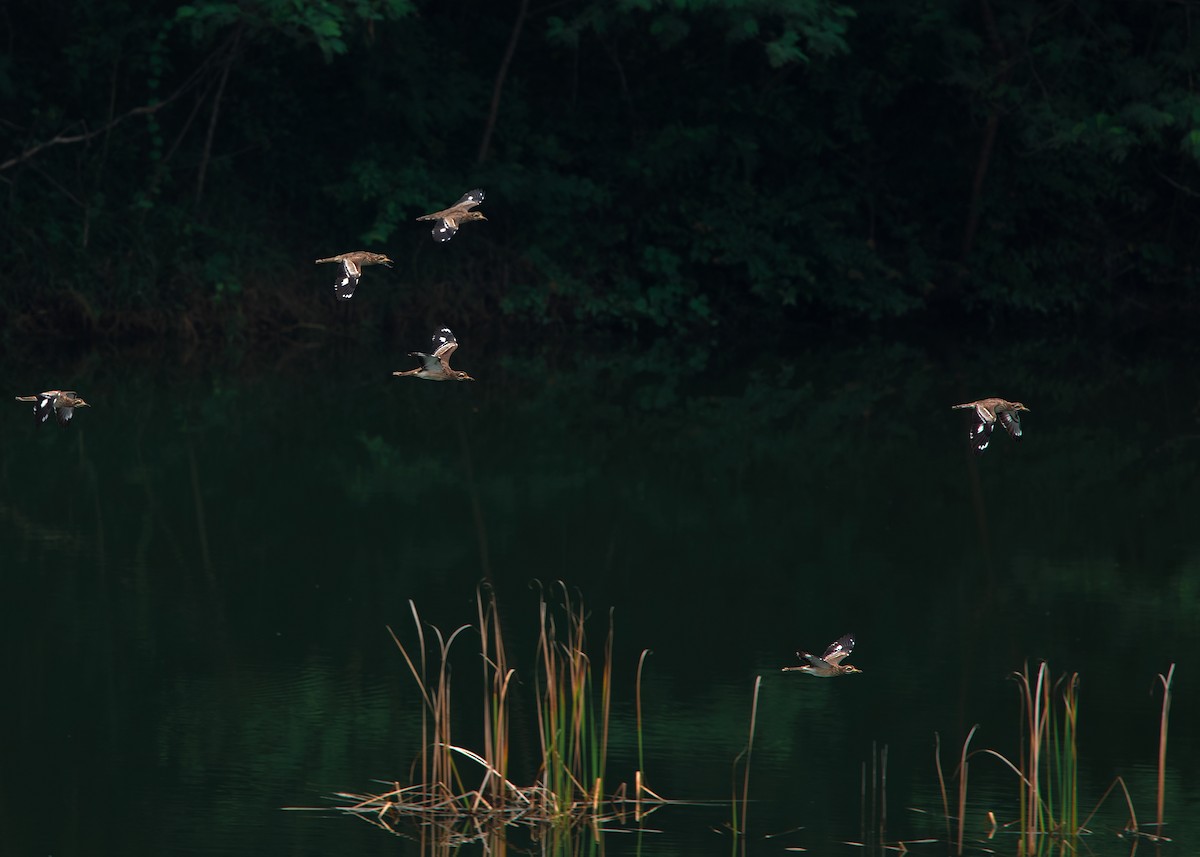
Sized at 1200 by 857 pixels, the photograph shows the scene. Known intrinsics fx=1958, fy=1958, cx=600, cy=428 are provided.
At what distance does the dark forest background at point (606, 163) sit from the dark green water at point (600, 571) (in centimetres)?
178

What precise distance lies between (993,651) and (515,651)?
219 cm

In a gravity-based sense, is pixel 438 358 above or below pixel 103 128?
below

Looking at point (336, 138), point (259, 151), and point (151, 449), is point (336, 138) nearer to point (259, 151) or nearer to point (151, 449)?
point (259, 151)

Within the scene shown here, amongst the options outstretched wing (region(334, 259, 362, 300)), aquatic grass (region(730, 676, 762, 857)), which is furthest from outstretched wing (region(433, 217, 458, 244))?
aquatic grass (region(730, 676, 762, 857))

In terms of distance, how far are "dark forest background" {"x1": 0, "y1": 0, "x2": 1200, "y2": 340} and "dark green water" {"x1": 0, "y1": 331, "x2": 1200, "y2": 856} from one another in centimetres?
178

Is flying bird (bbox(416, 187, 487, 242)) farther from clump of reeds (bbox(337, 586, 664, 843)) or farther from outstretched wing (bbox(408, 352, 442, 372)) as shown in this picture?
clump of reeds (bbox(337, 586, 664, 843))

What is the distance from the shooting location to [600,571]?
34.4 ft

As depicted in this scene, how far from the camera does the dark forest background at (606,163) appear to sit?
18984 millimetres

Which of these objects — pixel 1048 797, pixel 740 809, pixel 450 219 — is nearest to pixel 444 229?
pixel 450 219

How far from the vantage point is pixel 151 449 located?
1388 centimetres

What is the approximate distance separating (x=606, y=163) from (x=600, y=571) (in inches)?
458

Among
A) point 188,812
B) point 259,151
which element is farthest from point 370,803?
point 259,151

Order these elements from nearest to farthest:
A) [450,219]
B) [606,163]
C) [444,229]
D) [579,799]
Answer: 1. [579,799]
2. [444,229]
3. [450,219]
4. [606,163]

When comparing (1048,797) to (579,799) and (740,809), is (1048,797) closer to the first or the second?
(740,809)
